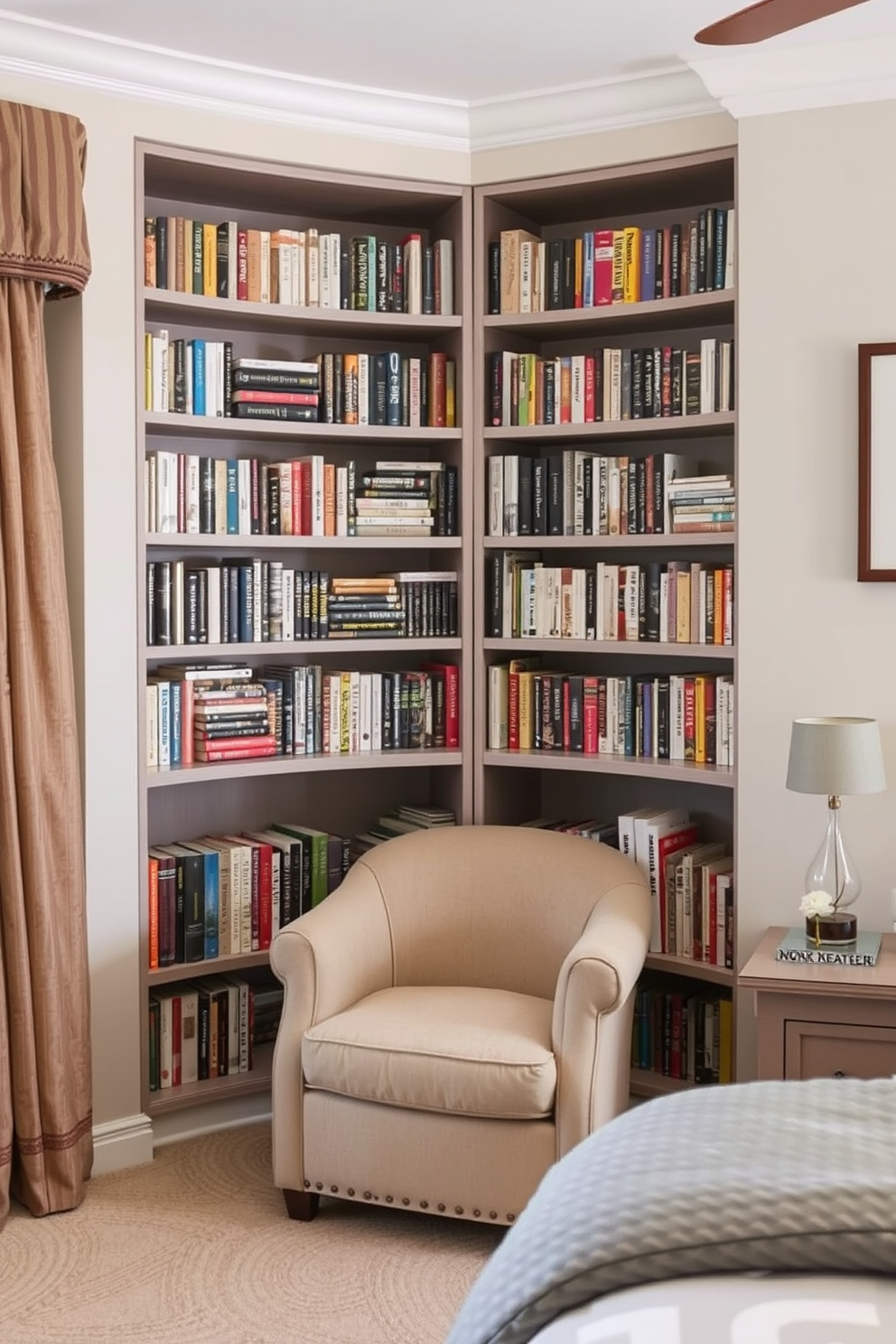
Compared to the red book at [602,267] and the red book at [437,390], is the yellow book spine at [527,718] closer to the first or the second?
the red book at [437,390]

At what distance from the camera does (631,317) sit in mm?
3572

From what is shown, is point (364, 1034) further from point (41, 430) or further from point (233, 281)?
point (233, 281)

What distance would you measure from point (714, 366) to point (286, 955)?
Result: 70.6 inches

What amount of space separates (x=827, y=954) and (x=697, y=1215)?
5.54 ft

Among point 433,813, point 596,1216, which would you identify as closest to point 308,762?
point 433,813

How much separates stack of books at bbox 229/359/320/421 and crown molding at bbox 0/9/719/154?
61cm

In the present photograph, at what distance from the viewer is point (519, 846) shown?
11.4ft

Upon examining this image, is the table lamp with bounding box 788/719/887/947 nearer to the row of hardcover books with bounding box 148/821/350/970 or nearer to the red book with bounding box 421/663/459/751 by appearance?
the red book with bounding box 421/663/459/751

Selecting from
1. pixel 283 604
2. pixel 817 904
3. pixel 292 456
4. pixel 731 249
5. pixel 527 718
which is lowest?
pixel 817 904

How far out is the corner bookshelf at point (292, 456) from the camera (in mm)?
3420

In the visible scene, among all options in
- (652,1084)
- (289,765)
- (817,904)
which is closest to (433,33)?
(289,765)

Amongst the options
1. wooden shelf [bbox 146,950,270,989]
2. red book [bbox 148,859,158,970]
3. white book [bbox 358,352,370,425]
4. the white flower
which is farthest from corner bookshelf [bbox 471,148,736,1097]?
red book [bbox 148,859,158,970]

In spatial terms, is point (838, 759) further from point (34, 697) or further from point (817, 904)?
point (34, 697)

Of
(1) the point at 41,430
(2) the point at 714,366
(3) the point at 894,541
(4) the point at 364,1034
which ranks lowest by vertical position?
(4) the point at 364,1034
